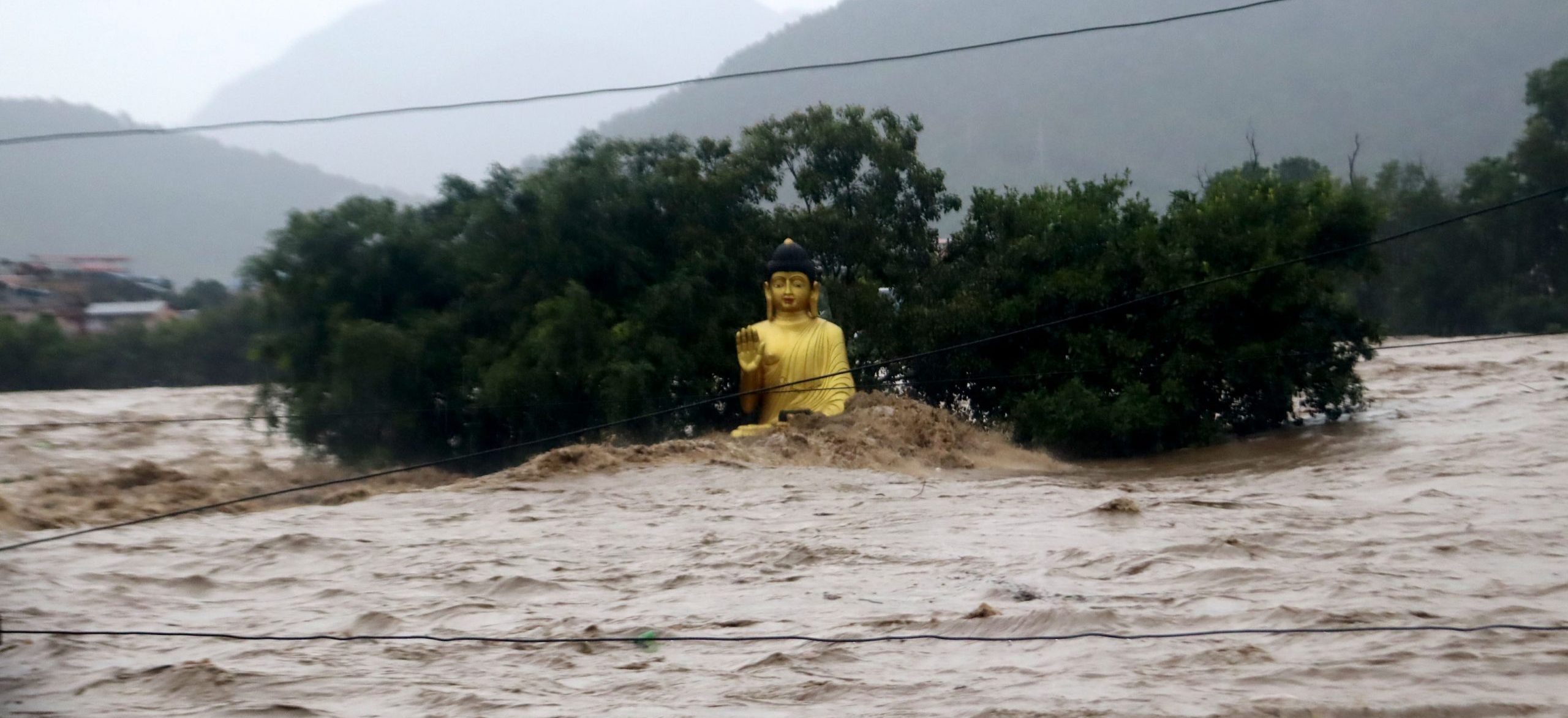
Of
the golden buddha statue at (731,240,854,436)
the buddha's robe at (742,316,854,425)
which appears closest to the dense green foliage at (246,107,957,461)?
the golden buddha statue at (731,240,854,436)

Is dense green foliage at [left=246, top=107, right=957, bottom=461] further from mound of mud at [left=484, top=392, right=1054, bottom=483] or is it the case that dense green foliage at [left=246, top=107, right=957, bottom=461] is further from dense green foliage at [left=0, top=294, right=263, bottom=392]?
dense green foliage at [left=0, top=294, right=263, bottom=392]

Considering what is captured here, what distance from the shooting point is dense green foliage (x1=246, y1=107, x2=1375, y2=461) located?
16453mm

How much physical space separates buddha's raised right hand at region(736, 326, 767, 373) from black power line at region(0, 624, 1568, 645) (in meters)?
8.31

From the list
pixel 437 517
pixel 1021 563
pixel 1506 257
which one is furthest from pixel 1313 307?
pixel 1506 257

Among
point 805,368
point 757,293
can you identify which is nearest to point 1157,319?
point 805,368

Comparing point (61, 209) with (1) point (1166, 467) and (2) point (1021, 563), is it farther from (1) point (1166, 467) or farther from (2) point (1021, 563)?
(1) point (1166, 467)

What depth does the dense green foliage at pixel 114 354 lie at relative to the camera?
9.34 m

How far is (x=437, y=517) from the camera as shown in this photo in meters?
11.9

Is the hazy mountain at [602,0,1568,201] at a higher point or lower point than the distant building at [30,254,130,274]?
higher

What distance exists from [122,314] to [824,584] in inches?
217

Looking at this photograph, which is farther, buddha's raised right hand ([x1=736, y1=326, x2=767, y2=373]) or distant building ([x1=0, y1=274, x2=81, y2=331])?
buddha's raised right hand ([x1=736, y1=326, x2=767, y2=373])

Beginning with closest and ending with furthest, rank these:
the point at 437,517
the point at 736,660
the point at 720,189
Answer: the point at 736,660, the point at 437,517, the point at 720,189

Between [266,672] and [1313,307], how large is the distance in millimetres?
13456

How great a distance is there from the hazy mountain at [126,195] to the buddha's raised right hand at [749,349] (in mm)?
5874
